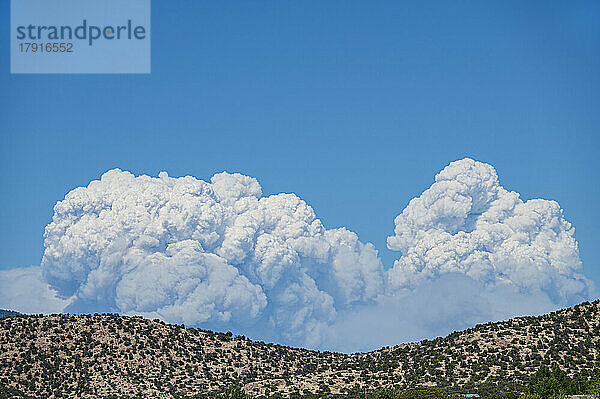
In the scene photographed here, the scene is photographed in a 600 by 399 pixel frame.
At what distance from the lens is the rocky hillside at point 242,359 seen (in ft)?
317

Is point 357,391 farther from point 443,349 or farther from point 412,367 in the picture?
point 443,349

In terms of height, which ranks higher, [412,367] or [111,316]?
[111,316]

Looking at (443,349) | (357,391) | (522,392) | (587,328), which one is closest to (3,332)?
(357,391)

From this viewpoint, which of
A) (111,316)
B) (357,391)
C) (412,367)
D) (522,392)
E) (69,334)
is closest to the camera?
(522,392)

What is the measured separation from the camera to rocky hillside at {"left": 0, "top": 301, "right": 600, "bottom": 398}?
96.5 meters

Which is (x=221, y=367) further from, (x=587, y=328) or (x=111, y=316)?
(x=587, y=328)

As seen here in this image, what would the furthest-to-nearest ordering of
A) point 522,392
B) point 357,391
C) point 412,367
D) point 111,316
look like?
point 111,316 → point 412,367 → point 357,391 → point 522,392

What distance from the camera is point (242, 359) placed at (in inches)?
4257

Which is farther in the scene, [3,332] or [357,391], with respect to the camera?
[3,332]

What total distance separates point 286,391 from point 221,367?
12.3m

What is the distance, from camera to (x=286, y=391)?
3794 inches

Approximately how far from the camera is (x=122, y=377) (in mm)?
100500

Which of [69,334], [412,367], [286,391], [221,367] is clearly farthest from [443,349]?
[69,334]

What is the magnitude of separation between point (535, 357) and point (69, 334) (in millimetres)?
60881
